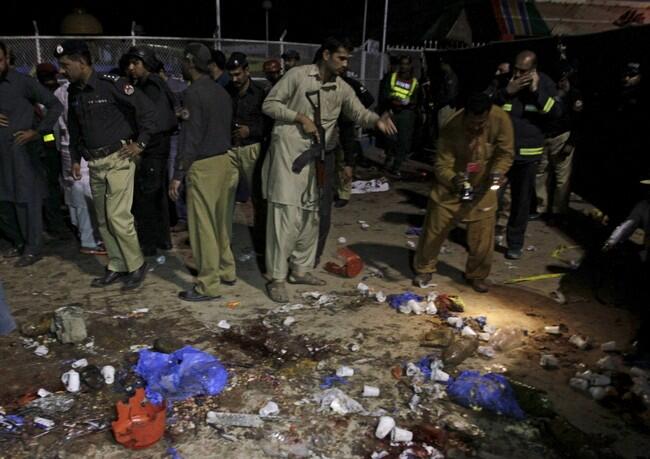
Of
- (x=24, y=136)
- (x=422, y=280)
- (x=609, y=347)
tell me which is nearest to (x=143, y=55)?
(x=24, y=136)

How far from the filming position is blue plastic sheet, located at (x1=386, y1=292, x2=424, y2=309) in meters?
4.48

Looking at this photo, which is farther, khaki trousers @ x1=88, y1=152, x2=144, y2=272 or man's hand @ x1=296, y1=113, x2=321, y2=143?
khaki trousers @ x1=88, y1=152, x2=144, y2=272

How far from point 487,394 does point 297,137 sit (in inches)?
94.2

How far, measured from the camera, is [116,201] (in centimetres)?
446

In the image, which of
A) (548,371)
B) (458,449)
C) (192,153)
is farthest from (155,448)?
(548,371)

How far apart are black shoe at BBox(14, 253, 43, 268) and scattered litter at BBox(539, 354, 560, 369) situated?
4730 millimetres

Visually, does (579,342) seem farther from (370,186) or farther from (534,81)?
(370,186)

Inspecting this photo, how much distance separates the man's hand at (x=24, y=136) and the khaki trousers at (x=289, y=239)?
8.14 feet

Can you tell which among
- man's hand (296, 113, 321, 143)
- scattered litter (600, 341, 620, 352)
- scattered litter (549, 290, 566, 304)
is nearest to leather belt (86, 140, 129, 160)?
man's hand (296, 113, 321, 143)

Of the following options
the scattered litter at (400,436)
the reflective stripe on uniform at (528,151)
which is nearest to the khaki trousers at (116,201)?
the scattered litter at (400,436)

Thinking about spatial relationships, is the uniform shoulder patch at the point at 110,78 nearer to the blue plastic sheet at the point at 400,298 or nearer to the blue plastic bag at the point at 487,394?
the blue plastic sheet at the point at 400,298

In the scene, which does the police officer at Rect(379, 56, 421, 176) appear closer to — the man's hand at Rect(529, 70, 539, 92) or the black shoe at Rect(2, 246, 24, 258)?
the man's hand at Rect(529, 70, 539, 92)

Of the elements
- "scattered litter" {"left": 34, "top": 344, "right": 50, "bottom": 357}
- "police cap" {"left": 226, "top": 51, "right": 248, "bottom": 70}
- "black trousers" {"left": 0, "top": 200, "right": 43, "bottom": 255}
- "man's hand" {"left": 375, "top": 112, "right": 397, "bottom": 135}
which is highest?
"police cap" {"left": 226, "top": 51, "right": 248, "bottom": 70}

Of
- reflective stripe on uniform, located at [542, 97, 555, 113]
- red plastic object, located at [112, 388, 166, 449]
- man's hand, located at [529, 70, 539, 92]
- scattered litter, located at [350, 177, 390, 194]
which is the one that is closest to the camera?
red plastic object, located at [112, 388, 166, 449]
